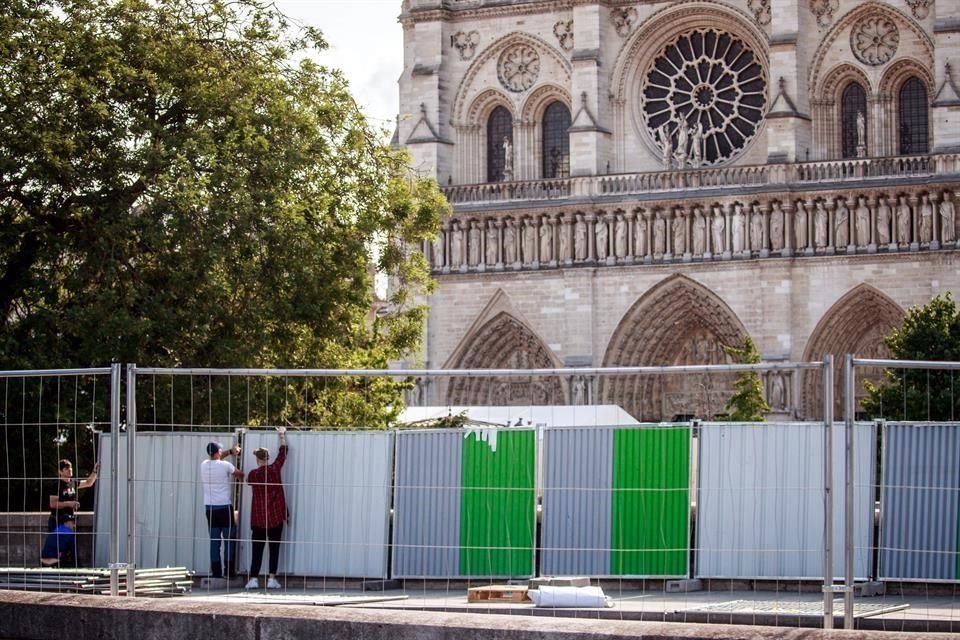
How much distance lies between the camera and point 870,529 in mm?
15180

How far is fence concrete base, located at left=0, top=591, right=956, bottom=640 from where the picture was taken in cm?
1068

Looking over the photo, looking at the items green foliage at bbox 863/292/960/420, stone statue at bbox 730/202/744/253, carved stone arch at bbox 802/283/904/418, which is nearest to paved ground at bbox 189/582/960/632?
green foliage at bbox 863/292/960/420

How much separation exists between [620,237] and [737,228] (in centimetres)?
256

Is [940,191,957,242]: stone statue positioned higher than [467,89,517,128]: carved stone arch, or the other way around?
[467,89,517,128]: carved stone arch

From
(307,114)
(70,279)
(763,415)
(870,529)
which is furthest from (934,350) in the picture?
(870,529)

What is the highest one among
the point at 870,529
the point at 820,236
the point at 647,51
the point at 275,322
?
the point at 647,51

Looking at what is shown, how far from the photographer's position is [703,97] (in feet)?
144

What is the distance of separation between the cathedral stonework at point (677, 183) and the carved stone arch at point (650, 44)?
0.13 feet

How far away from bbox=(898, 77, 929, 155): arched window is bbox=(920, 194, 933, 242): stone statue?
1.81 meters

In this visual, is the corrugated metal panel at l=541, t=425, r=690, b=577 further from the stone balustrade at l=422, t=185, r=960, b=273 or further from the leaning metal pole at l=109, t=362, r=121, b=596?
the stone balustrade at l=422, t=185, r=960, b=273

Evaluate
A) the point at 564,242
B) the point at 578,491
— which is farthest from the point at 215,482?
the point at 564,242

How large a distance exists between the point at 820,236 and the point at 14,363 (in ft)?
67.1

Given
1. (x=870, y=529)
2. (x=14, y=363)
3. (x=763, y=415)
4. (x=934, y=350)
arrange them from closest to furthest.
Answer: (x=870, y=529) → (x=14, y=363) → (x=934, y=350) → (x=763, y=415)

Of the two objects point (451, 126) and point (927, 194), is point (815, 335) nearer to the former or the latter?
point (927, 194)
